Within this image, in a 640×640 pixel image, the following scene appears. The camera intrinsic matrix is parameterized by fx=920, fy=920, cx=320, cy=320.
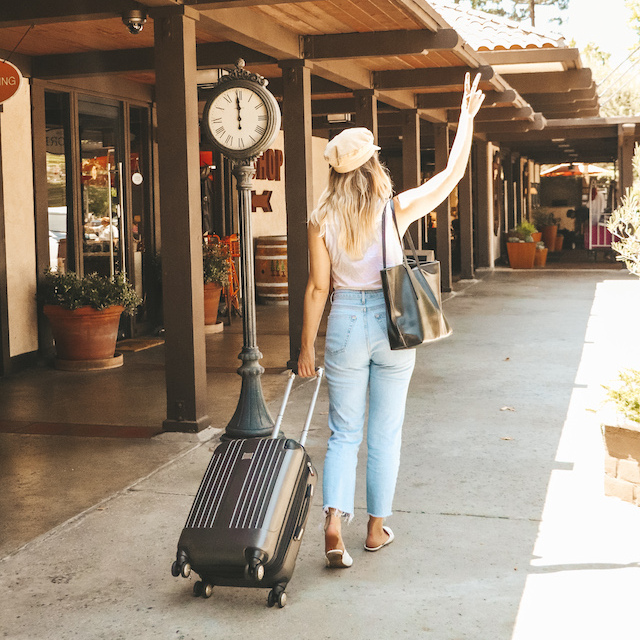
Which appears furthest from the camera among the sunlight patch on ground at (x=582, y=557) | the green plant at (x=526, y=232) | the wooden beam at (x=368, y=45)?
the green plant at (x=526, y=232)

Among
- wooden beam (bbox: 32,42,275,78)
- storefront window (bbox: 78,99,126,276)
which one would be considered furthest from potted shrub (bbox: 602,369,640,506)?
storefront window (bbox: 78,99,126,276)

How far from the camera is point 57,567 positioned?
3529 mm

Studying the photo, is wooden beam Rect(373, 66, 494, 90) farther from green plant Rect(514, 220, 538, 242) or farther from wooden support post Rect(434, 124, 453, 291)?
green plant Rect(514, 220, 538, 242)

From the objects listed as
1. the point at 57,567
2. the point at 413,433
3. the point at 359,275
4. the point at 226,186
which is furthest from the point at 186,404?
the point at 226,186

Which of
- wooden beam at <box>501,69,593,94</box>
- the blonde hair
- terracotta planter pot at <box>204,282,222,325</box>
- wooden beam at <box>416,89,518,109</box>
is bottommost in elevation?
terracotta planter pot at <box>204,282,222,325</box>

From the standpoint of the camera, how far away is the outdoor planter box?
4105 mm

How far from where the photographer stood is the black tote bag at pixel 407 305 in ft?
10.8

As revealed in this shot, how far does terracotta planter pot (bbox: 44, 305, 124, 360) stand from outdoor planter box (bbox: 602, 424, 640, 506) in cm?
491

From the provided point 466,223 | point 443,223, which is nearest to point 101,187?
point 443,223

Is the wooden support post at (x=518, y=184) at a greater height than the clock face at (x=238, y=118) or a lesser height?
greater

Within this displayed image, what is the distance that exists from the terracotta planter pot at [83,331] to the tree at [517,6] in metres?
37.1

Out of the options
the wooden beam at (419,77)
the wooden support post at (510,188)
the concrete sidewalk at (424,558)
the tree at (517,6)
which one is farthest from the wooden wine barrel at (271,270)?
the tree at (517,6)

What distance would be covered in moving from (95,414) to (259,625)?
3.50m

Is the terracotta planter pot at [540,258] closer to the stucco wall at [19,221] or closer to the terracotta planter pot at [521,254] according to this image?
the terracotta planter pot at [521,254]
